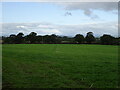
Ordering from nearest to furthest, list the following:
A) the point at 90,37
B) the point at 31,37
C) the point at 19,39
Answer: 1. the point at 31,37
2. the point at 19,39
3. the point at 90,37

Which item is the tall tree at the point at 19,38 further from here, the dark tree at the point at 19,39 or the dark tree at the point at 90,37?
the dark tree at the point at 90,37

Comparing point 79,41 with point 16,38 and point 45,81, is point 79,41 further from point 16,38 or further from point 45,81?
point 45,81

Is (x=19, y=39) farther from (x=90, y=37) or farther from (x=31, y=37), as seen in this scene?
(x=90, y=37)

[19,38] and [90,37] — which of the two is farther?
[90,37]

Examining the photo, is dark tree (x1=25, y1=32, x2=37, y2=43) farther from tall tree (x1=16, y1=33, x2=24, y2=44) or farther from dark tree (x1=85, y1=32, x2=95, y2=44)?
dark tree (x1=85, y1=32, x2=95, y2=44)

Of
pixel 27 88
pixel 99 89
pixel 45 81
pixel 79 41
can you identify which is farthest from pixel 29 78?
pixel 79 41

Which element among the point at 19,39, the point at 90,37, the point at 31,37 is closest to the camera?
the point at 31,37

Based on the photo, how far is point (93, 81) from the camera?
14.6ft

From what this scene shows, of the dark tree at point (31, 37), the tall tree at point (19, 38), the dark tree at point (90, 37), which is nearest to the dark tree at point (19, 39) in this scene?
the tall tree at point (19, 38)

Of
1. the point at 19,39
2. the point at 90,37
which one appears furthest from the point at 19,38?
the point at 90,37

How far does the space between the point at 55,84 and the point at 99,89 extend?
993 mm

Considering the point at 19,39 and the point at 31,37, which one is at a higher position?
the point at 31,37

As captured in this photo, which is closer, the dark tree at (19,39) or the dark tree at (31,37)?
the dark tree at (31,37)

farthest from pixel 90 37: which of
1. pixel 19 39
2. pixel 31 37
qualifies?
pixel 19 39
